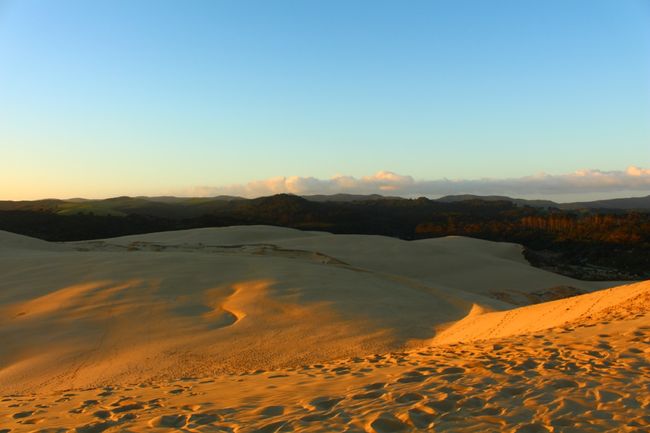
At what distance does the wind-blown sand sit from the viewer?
4.24 m

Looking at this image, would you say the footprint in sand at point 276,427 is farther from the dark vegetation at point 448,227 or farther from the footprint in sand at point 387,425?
the dark vegetation at point 448,227

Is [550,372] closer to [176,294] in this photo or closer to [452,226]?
[176,294]

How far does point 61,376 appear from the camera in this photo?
7086 mm

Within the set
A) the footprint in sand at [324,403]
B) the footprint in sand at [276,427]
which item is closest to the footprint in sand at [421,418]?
the footprint in sand at [324,403]

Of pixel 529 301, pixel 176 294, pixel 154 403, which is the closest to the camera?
pixel 154 403

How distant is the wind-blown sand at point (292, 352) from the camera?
424 cm

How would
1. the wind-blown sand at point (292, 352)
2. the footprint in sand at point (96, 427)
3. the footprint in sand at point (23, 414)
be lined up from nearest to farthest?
the footprint in sand at point (96, 427) < the wind-blown sand at point (292, 352) < the footprint in sand at point (23, 414)

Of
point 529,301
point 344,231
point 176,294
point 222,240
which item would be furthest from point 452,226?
point 176,294

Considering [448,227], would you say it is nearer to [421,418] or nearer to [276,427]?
[421,418]

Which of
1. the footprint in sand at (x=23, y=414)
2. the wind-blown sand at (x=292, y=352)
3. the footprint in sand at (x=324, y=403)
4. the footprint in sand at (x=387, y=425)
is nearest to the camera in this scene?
the footprint in sand at (x=387, y=425)

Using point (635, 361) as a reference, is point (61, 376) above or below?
below

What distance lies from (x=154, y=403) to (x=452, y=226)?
146ft

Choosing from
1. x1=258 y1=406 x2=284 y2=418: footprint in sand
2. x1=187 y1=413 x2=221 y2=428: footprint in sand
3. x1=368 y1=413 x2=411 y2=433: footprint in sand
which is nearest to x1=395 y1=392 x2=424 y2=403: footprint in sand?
x1=368 y1=413 x2=411 y2=433: footprint in sand

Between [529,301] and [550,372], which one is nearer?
[550,372]
